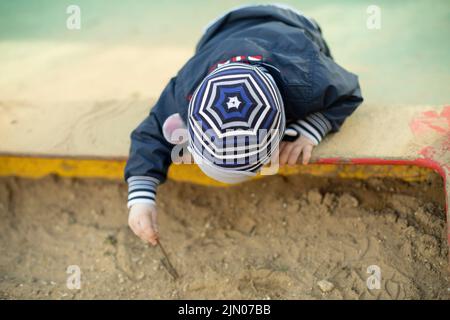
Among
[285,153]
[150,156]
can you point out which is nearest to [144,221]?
[150,156]

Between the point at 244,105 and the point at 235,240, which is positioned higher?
the point at 244,105

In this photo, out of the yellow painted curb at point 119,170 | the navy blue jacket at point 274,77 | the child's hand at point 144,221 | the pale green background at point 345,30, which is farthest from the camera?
the pale green background at point 345,30

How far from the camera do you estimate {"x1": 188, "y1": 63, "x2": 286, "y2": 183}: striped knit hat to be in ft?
3.59

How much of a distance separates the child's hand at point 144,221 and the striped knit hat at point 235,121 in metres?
0.29

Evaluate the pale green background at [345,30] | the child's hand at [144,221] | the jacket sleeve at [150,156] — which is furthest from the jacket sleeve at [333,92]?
the pale green background at [345,30]

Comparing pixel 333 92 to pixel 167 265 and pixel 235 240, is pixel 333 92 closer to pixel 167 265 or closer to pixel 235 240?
pixel 235 240

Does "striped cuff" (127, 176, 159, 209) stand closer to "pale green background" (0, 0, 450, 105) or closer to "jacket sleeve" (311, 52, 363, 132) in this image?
"jacket sleeve" (311, 52, 363, 132)

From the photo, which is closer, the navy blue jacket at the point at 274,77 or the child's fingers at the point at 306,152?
the navy blue jacket at the point at 274,77

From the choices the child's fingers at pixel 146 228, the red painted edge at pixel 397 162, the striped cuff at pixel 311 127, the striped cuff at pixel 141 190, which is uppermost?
the striped cuff at pixel 311 127

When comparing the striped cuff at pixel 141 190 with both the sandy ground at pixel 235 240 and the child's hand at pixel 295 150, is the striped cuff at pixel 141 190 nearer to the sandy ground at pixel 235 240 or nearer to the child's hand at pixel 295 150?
the sandy ground at pixel 235 240

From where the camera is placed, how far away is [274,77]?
1.26m

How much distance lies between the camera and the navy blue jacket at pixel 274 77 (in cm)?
128

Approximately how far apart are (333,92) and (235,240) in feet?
1.60
